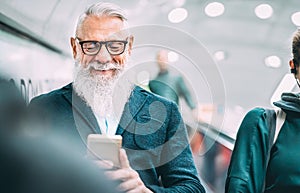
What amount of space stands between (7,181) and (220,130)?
1.52m

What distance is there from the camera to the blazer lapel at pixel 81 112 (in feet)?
5.15

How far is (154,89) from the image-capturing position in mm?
1768

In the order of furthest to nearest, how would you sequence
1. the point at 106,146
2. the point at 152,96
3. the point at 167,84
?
the point at 167,84 < the point at 152,96 < the point at 106,146

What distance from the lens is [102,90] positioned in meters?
1.60

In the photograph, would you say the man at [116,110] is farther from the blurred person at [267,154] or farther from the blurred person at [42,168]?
the blurred person at [42,168]

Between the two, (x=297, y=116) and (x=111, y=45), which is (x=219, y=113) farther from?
(x=111, y=45)

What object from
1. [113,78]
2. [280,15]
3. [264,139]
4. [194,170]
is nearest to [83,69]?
[113,78]

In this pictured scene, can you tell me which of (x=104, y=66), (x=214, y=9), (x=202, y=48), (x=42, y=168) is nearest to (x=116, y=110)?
(x=104, y=66)

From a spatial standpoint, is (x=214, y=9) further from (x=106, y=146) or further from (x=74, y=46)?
(x=106, y=146)

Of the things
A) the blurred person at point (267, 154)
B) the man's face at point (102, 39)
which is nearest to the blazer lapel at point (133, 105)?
the man's face at point (102, 39)

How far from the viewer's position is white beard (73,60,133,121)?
1568mm

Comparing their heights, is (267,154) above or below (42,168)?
below

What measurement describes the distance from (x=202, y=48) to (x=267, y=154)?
0.48m

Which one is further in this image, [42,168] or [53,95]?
[53,95]
